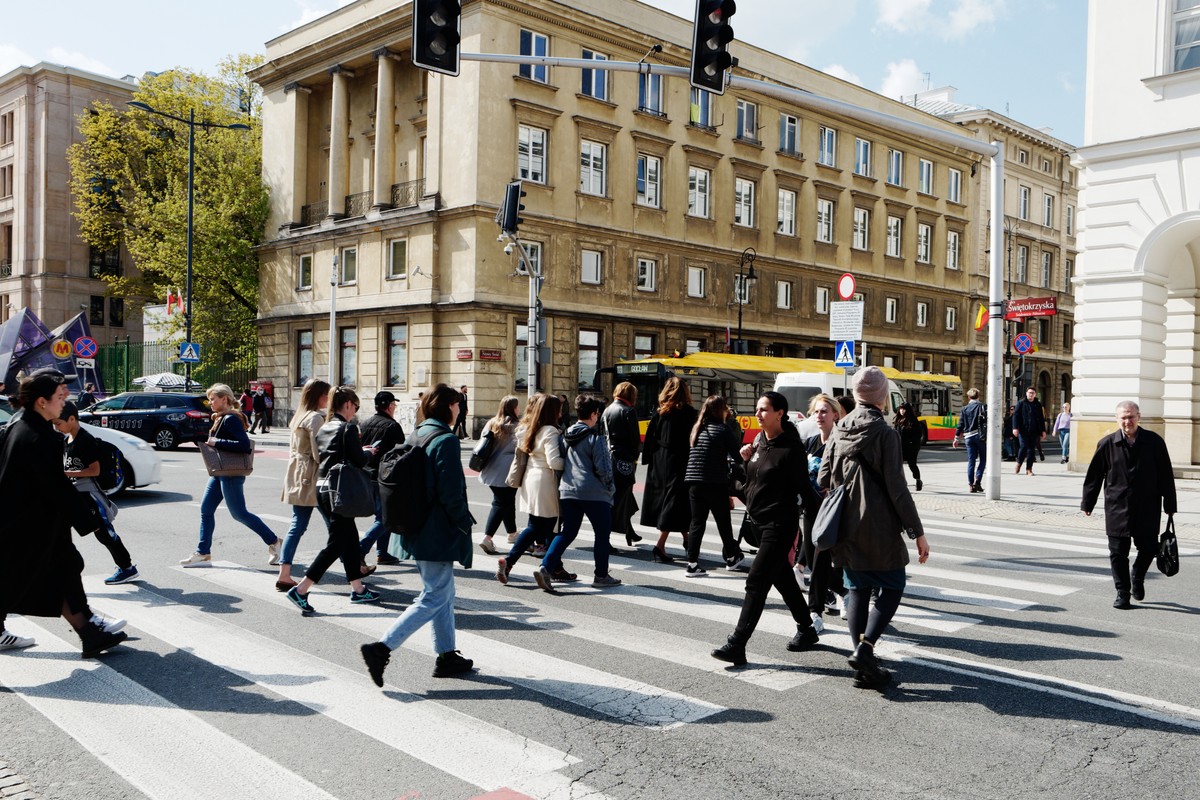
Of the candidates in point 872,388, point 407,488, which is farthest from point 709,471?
point 407,488

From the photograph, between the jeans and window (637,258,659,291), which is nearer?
the jeans

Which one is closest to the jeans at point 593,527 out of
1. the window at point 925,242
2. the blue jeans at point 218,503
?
the blue jeans at point 218,503

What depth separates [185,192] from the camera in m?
41.3

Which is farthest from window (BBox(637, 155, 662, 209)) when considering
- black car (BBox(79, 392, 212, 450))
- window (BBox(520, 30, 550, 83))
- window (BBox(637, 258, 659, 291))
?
black car (BBox(79, 392, 212, 450))

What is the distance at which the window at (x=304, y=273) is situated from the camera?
128 feet

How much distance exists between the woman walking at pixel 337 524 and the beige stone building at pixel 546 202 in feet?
82.1

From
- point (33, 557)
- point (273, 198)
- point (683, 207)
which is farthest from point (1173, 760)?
point (273, 198)

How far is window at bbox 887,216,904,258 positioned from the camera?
46.7m

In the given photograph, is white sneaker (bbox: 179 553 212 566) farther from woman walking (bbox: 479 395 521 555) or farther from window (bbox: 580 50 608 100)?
window (bbox: 580 50 608 100)

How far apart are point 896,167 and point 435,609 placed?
45691 mm

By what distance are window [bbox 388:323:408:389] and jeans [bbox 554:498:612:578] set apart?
2714cm

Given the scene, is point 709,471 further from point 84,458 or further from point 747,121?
point 747,121

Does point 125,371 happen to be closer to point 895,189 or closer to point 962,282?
point 895,189

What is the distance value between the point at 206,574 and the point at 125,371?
43.4 meters
